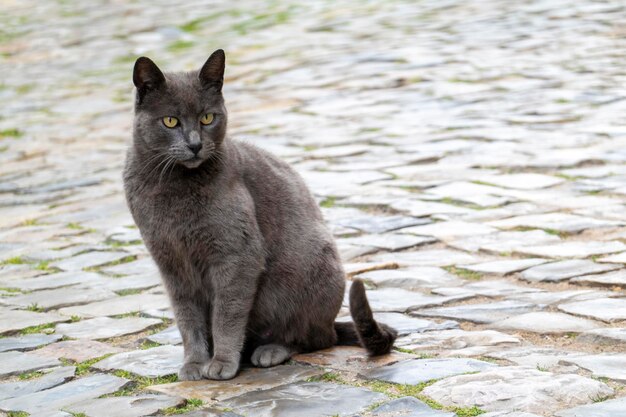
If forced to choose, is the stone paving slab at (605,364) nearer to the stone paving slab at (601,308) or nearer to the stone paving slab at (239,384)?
the stone paving slab at (601,308)

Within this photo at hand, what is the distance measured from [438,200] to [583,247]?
1.30m

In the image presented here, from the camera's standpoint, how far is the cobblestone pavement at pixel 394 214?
3527 mm

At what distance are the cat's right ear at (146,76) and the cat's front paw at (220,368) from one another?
1008 millimetres

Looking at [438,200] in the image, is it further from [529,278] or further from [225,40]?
[225,40]

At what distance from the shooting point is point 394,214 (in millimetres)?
6062

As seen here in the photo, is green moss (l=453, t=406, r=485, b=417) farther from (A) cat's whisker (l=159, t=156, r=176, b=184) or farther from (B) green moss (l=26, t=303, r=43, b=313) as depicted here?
(B) green moss (l=26, t=303, r=43, b=313)

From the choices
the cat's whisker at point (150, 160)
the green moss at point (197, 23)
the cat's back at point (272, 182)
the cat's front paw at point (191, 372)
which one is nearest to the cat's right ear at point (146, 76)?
the cat's whisker at point (150, 160)

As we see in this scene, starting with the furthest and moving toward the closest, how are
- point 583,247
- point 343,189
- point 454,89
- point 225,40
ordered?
point 225,40, point 454,89, point 343,189, point 583,247

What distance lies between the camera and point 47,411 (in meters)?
3.49

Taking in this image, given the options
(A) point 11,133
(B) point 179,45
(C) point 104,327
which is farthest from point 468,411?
(B) point 179,45

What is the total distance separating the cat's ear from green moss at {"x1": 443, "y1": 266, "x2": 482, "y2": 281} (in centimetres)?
161

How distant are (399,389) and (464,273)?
1576mm

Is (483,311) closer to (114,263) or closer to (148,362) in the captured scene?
(148,362)

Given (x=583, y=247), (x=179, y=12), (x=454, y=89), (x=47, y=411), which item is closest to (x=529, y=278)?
(x=583, y=247)
